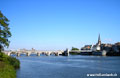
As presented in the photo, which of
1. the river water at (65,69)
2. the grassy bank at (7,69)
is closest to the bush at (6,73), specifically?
the grassy bank at (7,69)

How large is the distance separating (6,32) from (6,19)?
3770 millimetres

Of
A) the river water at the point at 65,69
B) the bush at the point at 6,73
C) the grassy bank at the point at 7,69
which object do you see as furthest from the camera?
the river water at the point at 65,69

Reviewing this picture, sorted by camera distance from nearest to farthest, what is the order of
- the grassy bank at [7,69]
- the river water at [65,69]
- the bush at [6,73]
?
the bush at [6,73] → the grassy bank at [7,69] → the river water at [65,69]

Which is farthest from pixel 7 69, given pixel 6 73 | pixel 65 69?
pixel 65 69

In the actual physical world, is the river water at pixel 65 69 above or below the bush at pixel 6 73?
below

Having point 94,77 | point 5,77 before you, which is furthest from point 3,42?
point 94,77

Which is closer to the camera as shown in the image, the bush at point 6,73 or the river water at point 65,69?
the bush at point 6,73

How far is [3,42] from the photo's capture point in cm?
4853

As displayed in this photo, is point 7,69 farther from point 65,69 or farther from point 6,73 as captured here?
point 65,69

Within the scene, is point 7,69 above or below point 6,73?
above

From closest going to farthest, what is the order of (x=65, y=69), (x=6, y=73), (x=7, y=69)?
(x=6, y=73) → (x=7, y=69) → (x=65, y=69)

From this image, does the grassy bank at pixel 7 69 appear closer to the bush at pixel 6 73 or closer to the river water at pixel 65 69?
the bush at pixel 6 73

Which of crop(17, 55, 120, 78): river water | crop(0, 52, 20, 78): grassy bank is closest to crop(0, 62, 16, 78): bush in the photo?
crop(0, 52, 20, 78): grassy bank

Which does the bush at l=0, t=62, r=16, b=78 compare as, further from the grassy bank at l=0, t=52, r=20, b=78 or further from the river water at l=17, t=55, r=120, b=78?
the river water at l=17, t=55, r=120, b=78
